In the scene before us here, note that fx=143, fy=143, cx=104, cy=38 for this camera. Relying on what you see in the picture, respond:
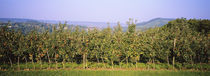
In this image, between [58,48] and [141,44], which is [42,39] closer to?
[58,48]

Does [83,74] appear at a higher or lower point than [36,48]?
lower

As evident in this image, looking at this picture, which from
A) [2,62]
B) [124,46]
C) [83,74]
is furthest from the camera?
[2,62]

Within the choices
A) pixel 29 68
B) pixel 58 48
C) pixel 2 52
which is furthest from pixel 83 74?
pixel 2 52

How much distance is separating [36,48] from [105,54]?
940 centimetres

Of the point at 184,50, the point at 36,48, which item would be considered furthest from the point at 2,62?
the point at 184,50

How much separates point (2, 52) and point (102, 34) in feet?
44.0

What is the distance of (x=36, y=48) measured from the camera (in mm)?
19312

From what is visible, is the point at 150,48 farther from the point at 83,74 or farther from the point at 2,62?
the point at 2,62

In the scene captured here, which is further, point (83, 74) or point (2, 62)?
point (2, 62)

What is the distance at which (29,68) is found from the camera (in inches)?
735

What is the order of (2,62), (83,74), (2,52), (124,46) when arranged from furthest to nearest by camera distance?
(2,62) → (124,46) → (2,52) → (83,74)

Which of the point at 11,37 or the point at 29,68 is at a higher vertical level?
the point at 11,37

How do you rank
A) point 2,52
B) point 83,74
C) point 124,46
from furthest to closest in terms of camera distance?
1. point 124,46
2. point 2,52
3. point 83,74

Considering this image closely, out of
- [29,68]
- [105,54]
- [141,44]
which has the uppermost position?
[141,44]
